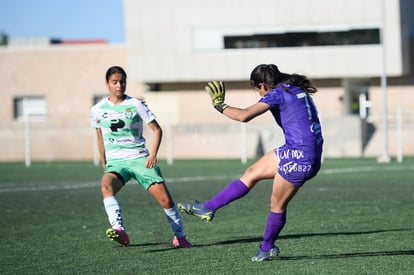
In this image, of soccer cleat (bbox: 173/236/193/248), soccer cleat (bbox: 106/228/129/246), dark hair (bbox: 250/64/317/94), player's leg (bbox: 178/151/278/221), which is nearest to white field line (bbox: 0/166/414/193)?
soccer cleat (bbox: 173/236/193/248)

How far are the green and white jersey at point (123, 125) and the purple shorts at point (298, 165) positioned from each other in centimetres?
206

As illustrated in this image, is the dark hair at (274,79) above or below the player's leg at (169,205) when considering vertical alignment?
above

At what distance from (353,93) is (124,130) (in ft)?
124

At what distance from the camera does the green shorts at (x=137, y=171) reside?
1070 cm

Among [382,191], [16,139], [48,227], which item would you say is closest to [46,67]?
[16,139]

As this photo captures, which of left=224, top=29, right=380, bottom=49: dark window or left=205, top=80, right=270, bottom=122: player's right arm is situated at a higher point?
left=224, top=29, right=380, bottom=49: dark window

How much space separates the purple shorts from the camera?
9.16m

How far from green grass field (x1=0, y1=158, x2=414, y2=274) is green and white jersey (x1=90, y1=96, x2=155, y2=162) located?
3.39 ft

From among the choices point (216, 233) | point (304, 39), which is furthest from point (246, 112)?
point (304, 39)

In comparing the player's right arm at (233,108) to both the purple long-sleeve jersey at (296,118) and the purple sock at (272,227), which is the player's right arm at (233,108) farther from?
the purple sock at (272,227)

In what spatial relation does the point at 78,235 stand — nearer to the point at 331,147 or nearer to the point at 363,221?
the point at 363,221

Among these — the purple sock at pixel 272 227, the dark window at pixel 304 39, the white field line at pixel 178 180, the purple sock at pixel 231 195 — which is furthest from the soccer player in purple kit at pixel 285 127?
the dark window at pixel 304 39

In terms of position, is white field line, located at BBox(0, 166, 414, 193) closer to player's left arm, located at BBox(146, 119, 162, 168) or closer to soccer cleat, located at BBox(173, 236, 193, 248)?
player's left arm, located at BBox(146, 119, 162, 168)

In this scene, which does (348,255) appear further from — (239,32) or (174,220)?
(239,32)
